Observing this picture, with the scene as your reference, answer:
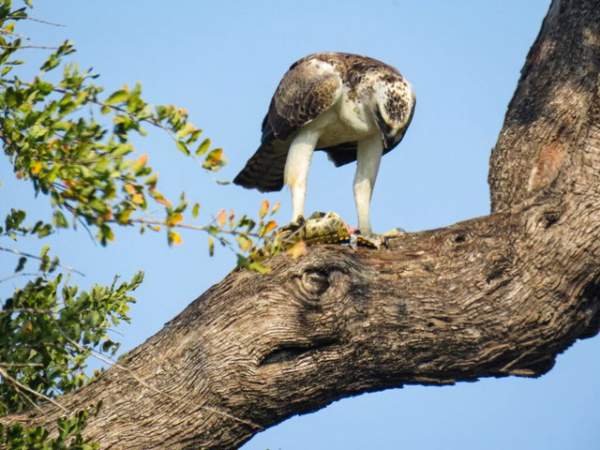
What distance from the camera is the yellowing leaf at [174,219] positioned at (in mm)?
4512

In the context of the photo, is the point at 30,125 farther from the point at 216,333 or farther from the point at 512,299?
the point at 512,299

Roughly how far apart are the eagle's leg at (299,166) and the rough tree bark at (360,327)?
1.55 metres

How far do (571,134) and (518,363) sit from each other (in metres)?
1.44

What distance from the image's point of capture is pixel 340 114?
816cm

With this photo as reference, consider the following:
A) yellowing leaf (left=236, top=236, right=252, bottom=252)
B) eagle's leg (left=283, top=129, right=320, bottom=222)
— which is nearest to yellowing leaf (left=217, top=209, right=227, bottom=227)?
yellowing leaf (left=236, top=236, right=252, bottom=252)

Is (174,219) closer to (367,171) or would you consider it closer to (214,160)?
(214,160)

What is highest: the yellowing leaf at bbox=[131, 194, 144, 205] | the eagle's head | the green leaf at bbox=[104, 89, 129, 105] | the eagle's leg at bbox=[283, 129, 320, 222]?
the eagle's head

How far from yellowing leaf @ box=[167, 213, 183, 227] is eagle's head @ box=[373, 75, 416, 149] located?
12.1 feet

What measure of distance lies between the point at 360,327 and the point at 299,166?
2205mm

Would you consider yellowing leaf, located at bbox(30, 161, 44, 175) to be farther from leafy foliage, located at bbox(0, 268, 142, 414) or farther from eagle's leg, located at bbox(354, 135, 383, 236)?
eagle's leg, located at bbox(354, 135, 383, 236)

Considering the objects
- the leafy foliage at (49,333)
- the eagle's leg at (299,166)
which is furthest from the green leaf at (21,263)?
the eagle's leg at (299,166)

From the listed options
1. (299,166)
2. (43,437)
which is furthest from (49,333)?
(299,166)

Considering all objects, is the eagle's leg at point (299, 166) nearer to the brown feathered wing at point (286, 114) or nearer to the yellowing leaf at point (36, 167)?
the brown feathered wing at point (286, 114)

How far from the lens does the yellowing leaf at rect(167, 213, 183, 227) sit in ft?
14.8
